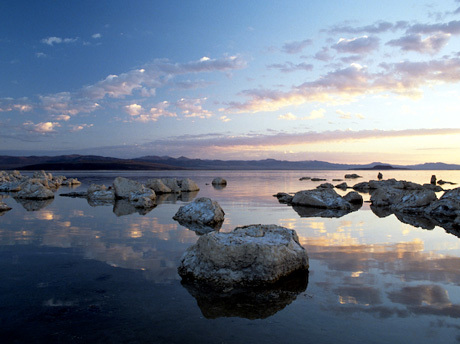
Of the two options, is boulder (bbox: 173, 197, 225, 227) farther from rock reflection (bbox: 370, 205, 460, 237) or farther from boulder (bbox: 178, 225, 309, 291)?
rock reflection (bbox: 370, 205, 460, 237)

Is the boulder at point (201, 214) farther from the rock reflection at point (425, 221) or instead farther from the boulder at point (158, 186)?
the boulder at point (158, 186)

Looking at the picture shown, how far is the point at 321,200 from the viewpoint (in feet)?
50.0

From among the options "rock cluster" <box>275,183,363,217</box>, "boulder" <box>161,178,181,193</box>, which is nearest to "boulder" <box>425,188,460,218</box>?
"rock cluster" <box>275,183,363,217</box>

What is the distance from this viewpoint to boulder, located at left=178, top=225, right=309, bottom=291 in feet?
16.8

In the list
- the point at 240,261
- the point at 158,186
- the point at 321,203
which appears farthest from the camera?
the point at 158,186

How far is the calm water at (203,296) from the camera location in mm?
3494

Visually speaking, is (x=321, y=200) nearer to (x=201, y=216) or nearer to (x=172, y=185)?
(x=201, y=216)

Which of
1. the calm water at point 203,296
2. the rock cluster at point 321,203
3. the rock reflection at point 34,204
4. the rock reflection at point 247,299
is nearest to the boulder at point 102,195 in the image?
the rock reflection at point 34,204

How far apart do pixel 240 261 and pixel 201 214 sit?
540 centimetres

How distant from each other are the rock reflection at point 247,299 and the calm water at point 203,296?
0.03 meters

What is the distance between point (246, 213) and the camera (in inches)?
509

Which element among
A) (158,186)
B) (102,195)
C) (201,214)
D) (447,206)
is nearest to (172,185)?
(158,186)

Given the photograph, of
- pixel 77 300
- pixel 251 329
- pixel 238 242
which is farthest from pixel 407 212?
pixel 77 300

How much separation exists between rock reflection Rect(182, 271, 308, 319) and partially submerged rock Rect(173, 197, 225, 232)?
4877 mm
